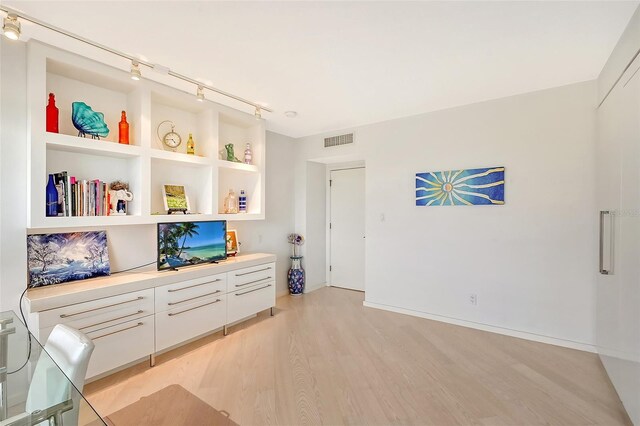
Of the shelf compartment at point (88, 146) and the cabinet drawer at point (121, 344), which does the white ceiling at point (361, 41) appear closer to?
the shelf compartment at point (88, 146)

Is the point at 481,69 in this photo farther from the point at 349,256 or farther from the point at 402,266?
the point at 349,256

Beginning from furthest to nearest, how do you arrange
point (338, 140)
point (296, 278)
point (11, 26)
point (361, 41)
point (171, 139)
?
point (296, 278), point (338, 140), point (171, 139), point (361, 41), point (11, 26)

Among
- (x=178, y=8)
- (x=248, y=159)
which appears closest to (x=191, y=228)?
(x=248, y=159)

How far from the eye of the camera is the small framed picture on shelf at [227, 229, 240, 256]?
11.9 feet

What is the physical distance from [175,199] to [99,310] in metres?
1.30

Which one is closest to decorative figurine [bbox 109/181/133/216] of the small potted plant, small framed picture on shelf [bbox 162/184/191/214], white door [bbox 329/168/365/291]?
small framed picture on shelf [bbox 162/184/191/214]

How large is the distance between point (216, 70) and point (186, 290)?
2.06 metres

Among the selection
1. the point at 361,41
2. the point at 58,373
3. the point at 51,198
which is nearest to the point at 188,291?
the point at 51,198

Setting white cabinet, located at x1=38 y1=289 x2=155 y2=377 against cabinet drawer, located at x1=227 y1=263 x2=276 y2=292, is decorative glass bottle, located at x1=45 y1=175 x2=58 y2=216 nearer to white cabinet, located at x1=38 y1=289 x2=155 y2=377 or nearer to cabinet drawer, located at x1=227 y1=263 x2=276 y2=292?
white cabinet, located at x1=38 y1=289 x2=155 y2=377

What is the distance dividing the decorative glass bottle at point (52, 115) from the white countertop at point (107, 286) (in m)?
1.23

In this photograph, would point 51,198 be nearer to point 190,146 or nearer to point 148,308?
point 148,308

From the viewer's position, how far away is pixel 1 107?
2043 mm

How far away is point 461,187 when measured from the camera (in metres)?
3.41

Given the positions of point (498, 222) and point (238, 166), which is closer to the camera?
point (498, 222)
